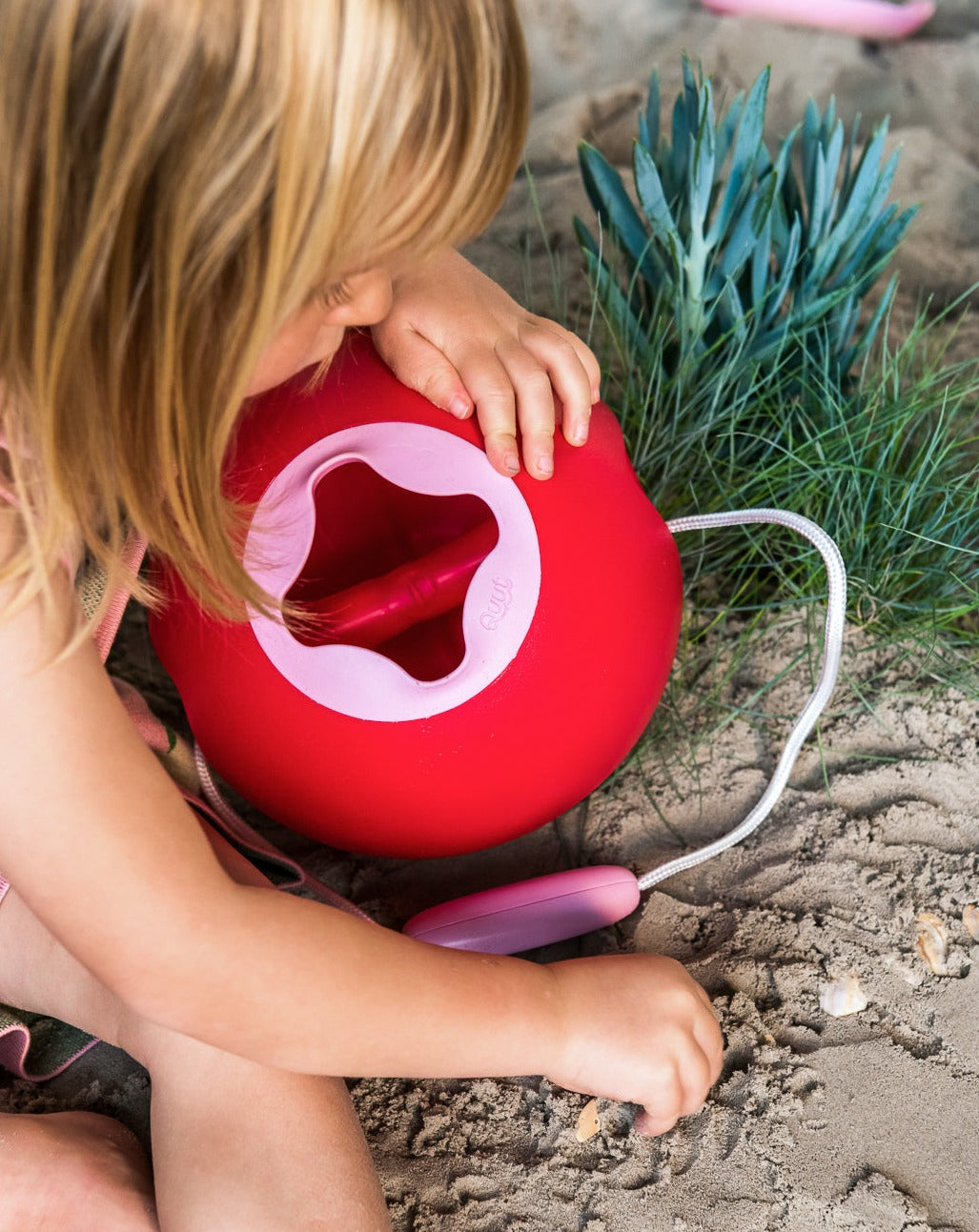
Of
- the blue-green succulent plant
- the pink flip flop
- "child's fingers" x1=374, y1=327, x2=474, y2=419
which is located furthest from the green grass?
the pink flip flop

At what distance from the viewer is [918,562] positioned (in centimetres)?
120

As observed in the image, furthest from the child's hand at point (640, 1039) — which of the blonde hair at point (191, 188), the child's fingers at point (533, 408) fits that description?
the blonde hair at point (191, 188)

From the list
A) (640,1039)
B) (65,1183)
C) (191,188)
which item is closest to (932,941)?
(640,1039)

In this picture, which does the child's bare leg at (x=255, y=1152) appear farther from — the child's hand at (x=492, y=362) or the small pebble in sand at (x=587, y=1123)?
the child's hand at (x=492, y=362)

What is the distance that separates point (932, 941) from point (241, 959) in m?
0.63

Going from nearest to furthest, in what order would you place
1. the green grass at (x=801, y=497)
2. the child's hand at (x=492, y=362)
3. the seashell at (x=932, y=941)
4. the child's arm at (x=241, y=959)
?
the child's arm at (x=241, y=959), the child's hand at (x=492, y=362), the seashell at (x=932, y=941), the green grass at (x=801, y=497)

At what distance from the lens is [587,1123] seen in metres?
0.92

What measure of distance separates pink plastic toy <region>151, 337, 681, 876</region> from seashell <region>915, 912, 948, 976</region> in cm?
33

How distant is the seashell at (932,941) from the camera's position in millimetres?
1002

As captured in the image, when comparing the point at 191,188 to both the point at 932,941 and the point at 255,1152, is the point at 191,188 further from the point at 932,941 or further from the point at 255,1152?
the point at 932,941

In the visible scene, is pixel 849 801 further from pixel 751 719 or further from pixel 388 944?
pixel 388 944

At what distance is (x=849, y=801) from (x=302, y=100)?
84 centimetres

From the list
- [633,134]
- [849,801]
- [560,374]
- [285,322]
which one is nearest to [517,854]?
[849,801]

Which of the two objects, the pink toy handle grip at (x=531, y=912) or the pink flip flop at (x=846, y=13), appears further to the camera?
the pink flip flop at (x=846, y=13)
